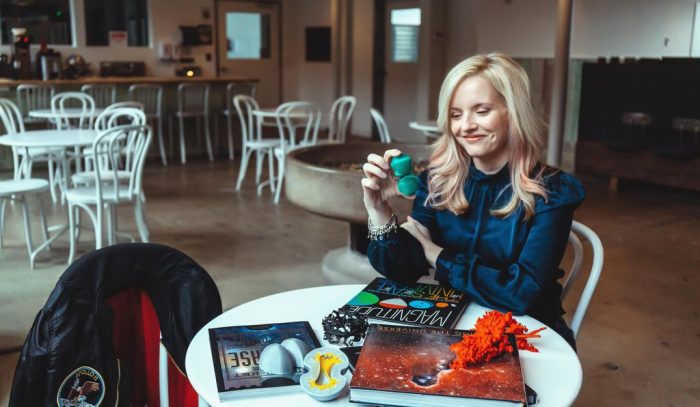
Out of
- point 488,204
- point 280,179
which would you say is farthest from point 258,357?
point 280,179

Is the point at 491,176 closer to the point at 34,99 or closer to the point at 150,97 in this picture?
the point at 34,99

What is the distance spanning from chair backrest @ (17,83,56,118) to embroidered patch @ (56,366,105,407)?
21.1 feet

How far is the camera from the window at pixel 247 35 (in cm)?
1109

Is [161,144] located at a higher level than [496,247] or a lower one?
lower

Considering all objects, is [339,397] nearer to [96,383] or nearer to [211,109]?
[96,383]

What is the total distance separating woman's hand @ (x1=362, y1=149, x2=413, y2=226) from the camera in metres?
1.47

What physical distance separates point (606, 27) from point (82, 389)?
24.0ft

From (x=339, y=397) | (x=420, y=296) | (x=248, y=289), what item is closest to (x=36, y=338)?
(x=339, y=397)

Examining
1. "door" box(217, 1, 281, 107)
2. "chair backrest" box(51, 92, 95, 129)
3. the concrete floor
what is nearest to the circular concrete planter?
the concrete floor

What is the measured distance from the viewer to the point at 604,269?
4.10 m

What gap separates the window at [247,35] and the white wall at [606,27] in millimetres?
4408

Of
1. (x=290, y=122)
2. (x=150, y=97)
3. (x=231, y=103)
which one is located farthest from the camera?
(x=231, y=103)

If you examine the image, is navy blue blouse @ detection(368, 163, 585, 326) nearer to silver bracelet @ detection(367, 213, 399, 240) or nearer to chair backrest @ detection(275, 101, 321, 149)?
silver bracelet @ detection(367, 213, 399, 240)

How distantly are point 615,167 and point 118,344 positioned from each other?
19.3 feet
